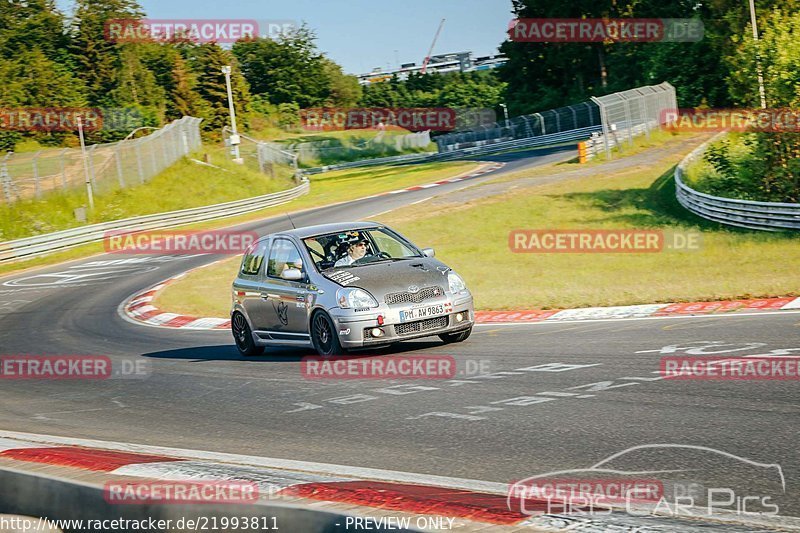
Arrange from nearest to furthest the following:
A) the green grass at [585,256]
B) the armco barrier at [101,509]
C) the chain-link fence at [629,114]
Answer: the armco barrier at [101,509], the green grass at [585,256], the chain-link fence at [629,114]

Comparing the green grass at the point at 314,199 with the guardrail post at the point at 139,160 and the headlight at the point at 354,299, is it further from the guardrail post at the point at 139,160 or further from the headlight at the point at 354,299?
the headlight at the point at 354,299

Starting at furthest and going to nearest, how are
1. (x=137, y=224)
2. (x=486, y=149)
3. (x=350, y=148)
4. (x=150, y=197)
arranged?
1. (x=350, y=148)
2. (x=486, y=149)
3. (x=150, y=197)
4. (x=137, y=224)

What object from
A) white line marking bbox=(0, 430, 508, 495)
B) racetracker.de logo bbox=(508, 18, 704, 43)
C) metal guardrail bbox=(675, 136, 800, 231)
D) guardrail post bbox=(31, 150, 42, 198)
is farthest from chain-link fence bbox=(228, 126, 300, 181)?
white line marking bbox=(0, 430, 508, 495)

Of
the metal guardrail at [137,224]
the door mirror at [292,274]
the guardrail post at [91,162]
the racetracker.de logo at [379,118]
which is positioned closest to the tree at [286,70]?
the racetracker.de logo at [379,118]

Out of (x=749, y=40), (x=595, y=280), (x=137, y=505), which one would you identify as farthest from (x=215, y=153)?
(x=137, y=505)

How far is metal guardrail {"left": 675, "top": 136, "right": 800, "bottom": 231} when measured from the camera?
24078 mm

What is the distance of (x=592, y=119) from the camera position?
69.4m

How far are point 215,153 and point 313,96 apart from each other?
6416 centimetres

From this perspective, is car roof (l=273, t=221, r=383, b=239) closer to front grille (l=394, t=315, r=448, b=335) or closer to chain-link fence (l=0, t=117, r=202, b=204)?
front grille (l=394, t=315, r=448, b=335)

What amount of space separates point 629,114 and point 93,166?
24655 mm

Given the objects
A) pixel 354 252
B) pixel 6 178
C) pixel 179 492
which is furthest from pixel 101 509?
pixel 6 178

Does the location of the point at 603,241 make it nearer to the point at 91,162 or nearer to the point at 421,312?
the point at 421,312

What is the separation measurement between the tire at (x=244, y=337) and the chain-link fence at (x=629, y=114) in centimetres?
3120

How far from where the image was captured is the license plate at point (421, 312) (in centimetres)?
1142
